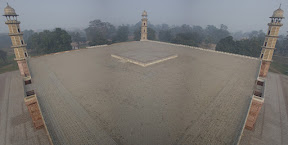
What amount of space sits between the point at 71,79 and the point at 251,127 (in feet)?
35.0

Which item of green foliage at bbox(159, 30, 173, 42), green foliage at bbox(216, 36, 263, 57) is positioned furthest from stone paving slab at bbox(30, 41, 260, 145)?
green foliage at bbox(159, 30, 173, 42)

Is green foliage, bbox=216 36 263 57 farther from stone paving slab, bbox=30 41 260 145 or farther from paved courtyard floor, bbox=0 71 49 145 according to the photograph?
paved courtyard floor, bbox=0 71 49 145

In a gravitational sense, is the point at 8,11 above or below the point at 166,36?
above

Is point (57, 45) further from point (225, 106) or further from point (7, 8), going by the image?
point (225, 106)

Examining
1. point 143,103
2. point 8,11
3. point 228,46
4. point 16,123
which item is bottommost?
point 16,123

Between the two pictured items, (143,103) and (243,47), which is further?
(243,47)

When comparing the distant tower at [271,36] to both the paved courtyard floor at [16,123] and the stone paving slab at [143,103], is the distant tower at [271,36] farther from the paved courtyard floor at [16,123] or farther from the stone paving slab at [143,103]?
the paved courtyard floor at [16,123]

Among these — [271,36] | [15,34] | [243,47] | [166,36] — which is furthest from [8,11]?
[166,36]

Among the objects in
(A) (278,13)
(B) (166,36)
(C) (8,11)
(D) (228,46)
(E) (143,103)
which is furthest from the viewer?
(B) (166,36)

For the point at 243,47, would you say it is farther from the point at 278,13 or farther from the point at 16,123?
the point at 16,123

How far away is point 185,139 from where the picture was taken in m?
4.12

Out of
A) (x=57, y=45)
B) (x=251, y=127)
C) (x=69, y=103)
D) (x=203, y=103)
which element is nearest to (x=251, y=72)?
(x=251, y=127)

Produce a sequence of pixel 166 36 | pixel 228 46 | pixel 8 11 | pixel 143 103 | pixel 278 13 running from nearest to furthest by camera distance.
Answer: pixel 143 103, pixel 278 13, pixel 8 11, pixel 228 46, pixel 166 36

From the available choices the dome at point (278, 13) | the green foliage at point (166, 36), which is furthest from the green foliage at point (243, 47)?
the green foliage at point (166, 36)
